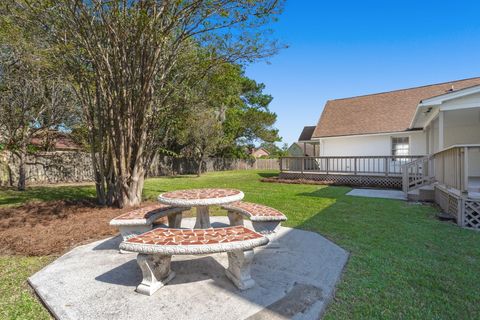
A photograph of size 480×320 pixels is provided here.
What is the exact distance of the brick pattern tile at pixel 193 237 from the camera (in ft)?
8.30

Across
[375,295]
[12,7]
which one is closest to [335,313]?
[375,295]

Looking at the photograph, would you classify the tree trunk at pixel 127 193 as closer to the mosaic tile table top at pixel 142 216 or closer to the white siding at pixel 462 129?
the mosaic tile table top at pixel 142 216

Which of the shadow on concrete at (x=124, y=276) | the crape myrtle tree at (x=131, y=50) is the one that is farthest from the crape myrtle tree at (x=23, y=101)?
the shadow on concrete at (x=124, y=276)

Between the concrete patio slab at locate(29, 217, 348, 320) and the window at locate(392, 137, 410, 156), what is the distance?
1254 centimetres

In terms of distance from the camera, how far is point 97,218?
5750mm

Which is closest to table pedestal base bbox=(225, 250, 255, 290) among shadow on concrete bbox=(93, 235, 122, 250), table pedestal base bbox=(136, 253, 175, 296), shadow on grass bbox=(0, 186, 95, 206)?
table pedestal base bbox=(136, 253, 175, 296)

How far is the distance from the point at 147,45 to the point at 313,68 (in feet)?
39.8

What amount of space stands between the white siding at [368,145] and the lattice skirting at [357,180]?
121 inches

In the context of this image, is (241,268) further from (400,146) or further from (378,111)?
(378,111)

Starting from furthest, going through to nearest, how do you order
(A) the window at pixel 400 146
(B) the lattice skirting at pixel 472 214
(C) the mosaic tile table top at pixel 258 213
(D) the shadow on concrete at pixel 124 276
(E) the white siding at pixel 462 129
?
1. (A) the window at pixel 400 146
2. (E) the white siding at pixel 462 129
3. (B) the lattice skirting at pixel 472 214
4. (C) the mosaic tile table top at pixel 258 213
5. (D) the shadow on concrete at pixel 124 276

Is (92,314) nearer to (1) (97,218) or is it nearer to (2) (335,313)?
(2) (335,313)

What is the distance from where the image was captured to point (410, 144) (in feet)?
44.4

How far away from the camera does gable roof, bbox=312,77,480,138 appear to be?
46.9 ft

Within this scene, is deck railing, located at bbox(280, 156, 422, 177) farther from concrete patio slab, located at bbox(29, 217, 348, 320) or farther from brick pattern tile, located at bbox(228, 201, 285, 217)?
concrete patio slab, located at bbox(29, 217, 348, 320)
